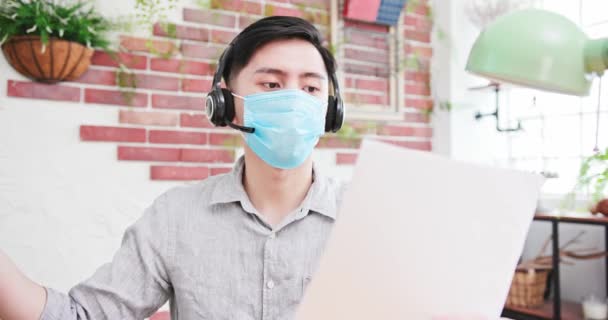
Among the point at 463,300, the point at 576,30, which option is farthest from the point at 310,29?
the point at 463,300

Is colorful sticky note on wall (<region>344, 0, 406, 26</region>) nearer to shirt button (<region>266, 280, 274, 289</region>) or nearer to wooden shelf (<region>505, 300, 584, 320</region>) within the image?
wooden shelf (<region>505, 300, 584, 320</region>)

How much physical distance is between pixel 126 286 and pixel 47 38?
1063 mm

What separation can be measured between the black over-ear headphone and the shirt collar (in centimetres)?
13

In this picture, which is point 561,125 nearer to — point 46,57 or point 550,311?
point 550,311

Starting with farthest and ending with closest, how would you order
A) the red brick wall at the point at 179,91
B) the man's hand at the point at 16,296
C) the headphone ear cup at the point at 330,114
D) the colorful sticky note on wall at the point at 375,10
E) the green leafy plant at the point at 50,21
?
the colorful sticky note on wall at the point at 375,10 < the red brick wall at the point at 179,91 < the green leafy plant at the point at 50,21 < the headphone ear cup at the point at 330,114 < the man's hand at the point at 16,296

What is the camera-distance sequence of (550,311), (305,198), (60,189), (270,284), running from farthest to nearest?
1. (550,311)
2. (60,189)
3. (305,198)
4. (270,284)

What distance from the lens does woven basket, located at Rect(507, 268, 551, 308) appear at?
242 cm

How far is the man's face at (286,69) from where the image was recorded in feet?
4.05

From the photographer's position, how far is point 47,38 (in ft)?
5.87

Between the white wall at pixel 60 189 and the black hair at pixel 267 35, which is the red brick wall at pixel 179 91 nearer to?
the white wall at pixel 60 189

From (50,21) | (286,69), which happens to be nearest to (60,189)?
(50,21)

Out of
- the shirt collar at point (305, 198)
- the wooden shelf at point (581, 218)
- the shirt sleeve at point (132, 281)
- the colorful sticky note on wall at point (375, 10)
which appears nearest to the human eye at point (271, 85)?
the shirt collar at point (305, 198)

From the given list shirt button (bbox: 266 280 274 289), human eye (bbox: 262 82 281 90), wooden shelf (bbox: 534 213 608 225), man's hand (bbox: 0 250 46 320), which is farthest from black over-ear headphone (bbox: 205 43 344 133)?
wooden shelf (bbox: 534 213 608 225)

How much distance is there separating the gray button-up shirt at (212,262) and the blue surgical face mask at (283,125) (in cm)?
10
